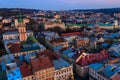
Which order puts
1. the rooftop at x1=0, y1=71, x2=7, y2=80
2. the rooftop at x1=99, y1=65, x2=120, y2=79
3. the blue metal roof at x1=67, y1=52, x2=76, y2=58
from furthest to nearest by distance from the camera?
the blue metal roof at x1=67, y1=52, x2=76, y2=58, the rooftop at x1=0, y1=71, x2=7, y2=80, the rooftop at x1=99, y1=65, x2=120, y2=79

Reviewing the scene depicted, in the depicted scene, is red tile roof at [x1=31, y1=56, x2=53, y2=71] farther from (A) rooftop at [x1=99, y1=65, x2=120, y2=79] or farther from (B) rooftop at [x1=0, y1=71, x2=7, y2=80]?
(A) rooftop at [x1=99, y1=65, x2=120, y2=79]

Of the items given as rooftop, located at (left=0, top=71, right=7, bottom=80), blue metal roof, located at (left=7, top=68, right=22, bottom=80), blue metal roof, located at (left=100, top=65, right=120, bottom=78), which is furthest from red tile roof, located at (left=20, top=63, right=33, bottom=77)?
blue metal roof, located at (left=100, top=65, right=120, bottom=78)

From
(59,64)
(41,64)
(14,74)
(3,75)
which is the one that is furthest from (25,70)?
(59,64)

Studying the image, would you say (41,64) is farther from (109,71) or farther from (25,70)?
(109,71)

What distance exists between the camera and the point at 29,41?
168 feet

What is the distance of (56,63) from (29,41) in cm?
2004

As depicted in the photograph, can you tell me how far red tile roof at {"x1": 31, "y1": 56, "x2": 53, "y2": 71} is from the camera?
98.7 ft

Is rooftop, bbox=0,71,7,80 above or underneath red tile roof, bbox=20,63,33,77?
underneath

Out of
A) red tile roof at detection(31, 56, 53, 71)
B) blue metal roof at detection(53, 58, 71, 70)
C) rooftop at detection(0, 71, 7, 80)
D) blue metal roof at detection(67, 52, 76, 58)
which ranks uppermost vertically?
red tile roof at detection(31, 56, 53, 71)

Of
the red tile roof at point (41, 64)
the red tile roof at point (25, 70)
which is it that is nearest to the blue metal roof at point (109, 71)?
the red tile roof at point (41, 64)

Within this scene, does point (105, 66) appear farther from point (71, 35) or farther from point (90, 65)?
point (71, 35)

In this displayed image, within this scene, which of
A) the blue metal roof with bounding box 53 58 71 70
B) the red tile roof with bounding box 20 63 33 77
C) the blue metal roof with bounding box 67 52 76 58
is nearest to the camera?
the red tile roof with bounding box 20 63 33 77

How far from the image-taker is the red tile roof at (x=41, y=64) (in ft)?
98.7

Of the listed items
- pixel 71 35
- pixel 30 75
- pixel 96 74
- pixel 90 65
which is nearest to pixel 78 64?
pixel 90 65
